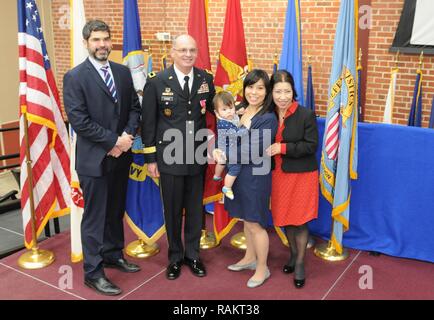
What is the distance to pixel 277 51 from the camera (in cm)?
552

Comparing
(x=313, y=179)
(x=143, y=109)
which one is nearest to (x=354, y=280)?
(x=313, y=179)

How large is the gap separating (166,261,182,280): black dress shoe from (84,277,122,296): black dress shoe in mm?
377

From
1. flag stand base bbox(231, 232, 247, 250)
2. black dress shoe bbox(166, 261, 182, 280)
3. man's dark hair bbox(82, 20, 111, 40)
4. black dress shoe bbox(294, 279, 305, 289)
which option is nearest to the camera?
man's dark hair bbox(82, 20, 111, 40)

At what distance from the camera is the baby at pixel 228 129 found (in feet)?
9.90

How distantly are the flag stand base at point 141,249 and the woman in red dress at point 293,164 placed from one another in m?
1.14

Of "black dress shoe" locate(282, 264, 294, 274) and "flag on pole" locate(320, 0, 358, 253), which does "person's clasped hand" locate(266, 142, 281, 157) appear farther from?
"black dress shoe" locate(282, 264, 294, 274)

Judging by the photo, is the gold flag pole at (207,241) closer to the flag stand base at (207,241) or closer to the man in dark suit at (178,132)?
the flag stand base at (207,241)

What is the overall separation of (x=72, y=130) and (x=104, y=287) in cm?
112

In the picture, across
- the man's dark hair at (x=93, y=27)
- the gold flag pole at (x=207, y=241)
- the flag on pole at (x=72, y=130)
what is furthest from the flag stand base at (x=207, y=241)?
the man's dark hair at (x=93, y=27)

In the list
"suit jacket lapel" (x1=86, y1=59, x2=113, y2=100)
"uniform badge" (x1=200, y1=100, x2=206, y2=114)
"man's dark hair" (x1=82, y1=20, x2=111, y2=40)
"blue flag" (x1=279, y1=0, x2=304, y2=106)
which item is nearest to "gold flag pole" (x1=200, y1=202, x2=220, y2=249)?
"uniform badge" (x1=200, y1=100, x2=206, y2=114)

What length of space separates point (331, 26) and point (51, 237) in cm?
359

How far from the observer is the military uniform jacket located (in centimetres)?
313

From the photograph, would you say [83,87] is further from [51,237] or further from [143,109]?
[51,237]

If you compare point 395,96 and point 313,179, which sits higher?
point 395,96
